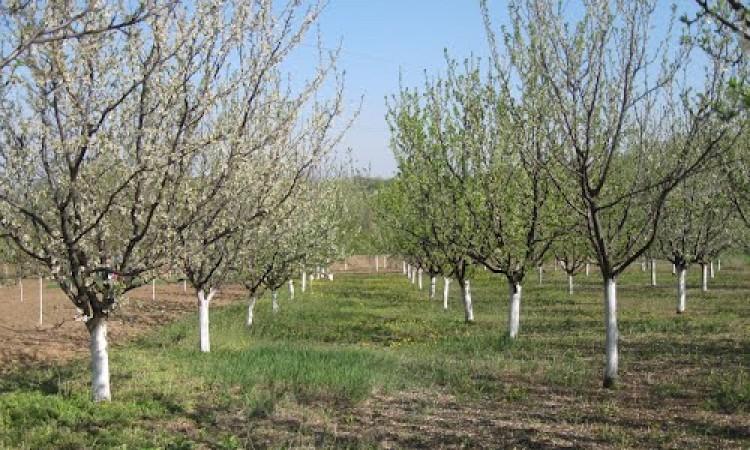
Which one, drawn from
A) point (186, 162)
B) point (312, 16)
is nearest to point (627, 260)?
point (312, 16)

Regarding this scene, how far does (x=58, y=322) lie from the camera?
22.6 m

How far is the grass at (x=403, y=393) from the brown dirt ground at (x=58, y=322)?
1.31 meters

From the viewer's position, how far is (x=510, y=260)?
16891 mm

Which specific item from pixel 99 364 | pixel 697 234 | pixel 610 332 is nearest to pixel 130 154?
pixel 99 364

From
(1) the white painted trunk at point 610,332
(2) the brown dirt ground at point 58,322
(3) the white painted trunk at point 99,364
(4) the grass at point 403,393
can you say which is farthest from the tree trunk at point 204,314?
(1) the white painted trunk at point 610,332

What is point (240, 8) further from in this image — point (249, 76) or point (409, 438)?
point (409, 438)

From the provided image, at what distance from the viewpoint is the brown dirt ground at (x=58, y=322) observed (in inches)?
576

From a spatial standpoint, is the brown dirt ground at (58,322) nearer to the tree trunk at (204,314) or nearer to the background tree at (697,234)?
the tree trunk at (204,314)

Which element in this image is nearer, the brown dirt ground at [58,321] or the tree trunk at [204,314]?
the brown dirt ground at [58,321]

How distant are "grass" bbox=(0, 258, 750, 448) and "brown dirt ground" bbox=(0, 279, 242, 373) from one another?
1308mm

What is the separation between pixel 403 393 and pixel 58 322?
15.8 meters

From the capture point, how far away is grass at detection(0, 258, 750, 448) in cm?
829

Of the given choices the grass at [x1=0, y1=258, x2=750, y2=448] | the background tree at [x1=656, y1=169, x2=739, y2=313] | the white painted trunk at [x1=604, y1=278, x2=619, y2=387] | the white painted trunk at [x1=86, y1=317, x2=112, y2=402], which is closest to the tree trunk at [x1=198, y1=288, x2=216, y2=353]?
the grass at [x1=0, y1=258, x2=750, y2=448]

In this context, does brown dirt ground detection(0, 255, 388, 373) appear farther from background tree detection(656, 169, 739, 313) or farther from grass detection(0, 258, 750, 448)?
background tree detection(656, 169, 739, 313)
